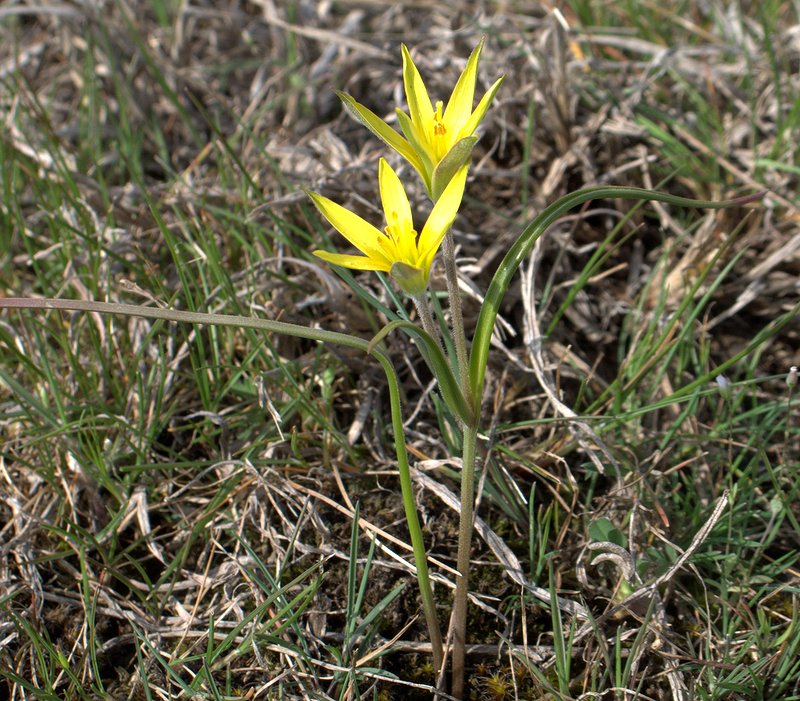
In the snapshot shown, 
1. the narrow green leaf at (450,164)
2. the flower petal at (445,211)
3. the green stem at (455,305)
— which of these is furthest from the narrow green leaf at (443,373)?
the narrow green leaf at (450,164)

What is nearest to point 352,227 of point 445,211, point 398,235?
point 398,235

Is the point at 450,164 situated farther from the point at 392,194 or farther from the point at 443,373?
the point at 443,373

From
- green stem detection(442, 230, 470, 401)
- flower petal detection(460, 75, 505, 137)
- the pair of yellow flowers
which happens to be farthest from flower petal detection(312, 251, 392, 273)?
flower petal detection(460, 75, 505, 137)

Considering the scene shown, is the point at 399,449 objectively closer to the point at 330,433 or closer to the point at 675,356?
the point at 330,433

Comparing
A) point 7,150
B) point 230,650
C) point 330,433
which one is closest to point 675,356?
point 330,433

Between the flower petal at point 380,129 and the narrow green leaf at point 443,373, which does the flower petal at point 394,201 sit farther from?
the narrow green leaf at point 443,373

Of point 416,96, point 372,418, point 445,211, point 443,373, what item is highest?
point 416,96
